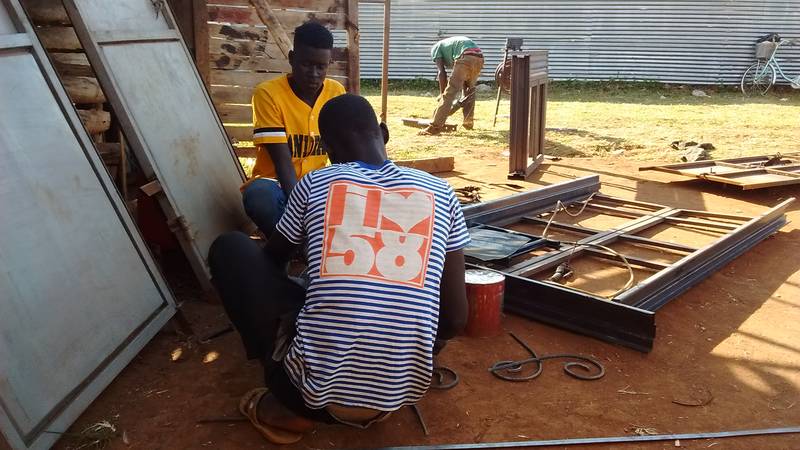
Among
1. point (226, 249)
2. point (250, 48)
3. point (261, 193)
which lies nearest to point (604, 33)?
point (250, 48)

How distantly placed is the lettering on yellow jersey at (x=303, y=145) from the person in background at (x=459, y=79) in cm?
690

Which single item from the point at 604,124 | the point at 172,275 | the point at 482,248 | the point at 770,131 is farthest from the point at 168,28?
the point at 770,131

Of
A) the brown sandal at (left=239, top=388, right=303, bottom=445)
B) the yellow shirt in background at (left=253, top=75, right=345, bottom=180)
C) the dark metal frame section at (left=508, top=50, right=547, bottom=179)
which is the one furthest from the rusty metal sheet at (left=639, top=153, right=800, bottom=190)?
the brown sandal at (left=239, top=388, right=303, bottom=445)

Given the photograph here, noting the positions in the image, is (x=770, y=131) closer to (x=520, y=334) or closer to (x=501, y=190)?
(x=501, y=190)

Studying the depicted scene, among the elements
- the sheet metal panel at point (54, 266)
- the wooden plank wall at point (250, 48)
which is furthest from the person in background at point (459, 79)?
the sheet metal panel at point (54, 266)

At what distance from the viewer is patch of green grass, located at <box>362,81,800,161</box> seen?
9711mm

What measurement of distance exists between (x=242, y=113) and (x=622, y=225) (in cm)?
436

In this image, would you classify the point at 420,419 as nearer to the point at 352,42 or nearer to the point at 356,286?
the point at 356,286

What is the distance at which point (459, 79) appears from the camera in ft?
35.9

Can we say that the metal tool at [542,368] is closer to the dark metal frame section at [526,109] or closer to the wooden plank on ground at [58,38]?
the wooden plank on ground at [58,38]

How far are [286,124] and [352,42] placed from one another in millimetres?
3714

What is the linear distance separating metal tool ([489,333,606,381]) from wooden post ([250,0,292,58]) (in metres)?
4.86

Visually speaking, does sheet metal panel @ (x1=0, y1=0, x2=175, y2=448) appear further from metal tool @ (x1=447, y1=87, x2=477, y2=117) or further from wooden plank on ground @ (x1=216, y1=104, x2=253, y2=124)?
metal tool @ (x1=447, y1=87, x2=477, y2=117)

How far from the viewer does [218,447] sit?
8.60ft
